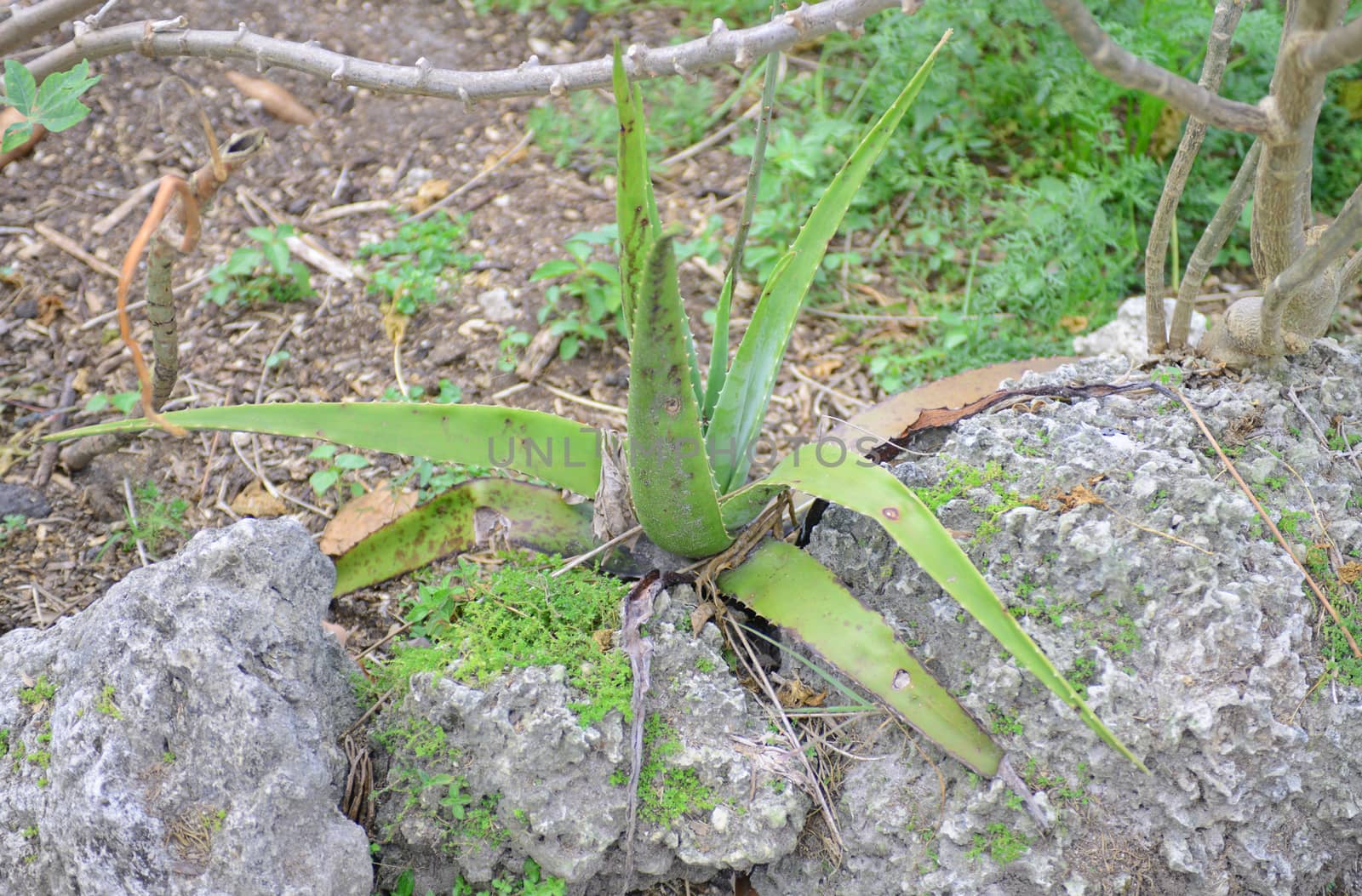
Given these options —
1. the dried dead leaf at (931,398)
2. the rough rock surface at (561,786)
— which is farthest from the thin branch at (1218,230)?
the rough rock surface at (561,786)

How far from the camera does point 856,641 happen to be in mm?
1513

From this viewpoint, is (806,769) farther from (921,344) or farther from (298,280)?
(298,280)

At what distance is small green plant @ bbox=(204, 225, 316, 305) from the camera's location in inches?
103

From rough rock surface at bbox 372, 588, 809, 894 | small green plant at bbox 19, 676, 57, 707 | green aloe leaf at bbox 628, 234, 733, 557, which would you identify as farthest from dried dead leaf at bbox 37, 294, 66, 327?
green aloe leaf at bbox 628, 234, 733, 557

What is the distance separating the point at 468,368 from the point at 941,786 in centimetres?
166

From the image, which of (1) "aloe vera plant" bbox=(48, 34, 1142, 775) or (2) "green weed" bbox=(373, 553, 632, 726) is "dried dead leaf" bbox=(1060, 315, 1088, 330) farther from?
(2) "green weed" bbox=(373, 553, 632, 726)

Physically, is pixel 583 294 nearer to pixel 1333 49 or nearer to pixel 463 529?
pixel 463 529

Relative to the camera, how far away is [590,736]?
146 centimetres

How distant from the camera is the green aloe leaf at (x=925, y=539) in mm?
1220

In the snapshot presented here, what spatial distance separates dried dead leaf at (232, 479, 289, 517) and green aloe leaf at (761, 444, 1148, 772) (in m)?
1.33

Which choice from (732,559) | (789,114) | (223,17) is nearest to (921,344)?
(789,114)

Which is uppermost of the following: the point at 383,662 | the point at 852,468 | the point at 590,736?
the point at 852,468

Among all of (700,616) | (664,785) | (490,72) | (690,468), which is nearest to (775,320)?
(690,468)

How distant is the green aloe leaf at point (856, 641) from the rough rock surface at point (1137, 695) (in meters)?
0.06
